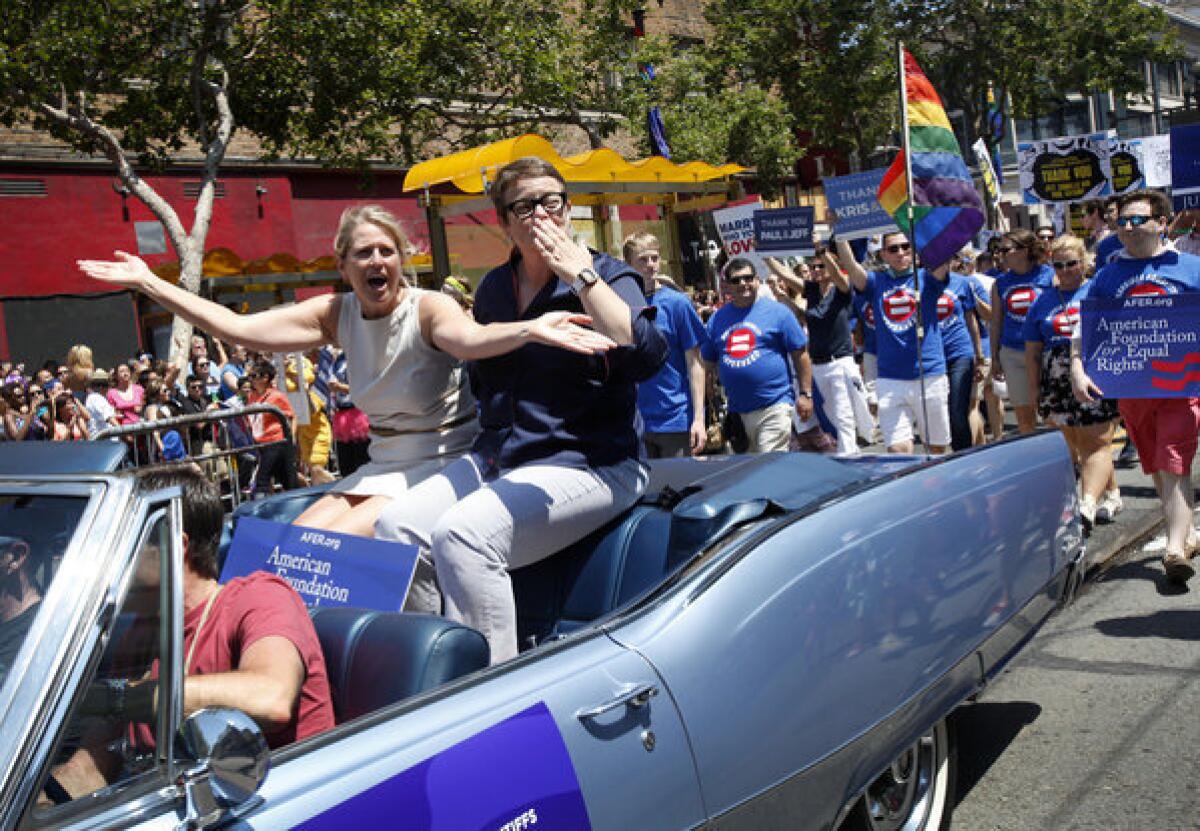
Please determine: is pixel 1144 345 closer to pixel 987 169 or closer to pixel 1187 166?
pixel 1187 166

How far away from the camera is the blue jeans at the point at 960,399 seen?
8.52 m

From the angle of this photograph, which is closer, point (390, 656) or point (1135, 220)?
point (390, 656)

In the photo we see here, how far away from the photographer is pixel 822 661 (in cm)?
284

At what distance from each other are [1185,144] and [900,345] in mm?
2910

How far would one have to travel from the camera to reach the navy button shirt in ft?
11.5

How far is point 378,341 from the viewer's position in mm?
3793

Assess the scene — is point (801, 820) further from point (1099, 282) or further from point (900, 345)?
point (900, 345)

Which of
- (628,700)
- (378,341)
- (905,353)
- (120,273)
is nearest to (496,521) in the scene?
(378,341)

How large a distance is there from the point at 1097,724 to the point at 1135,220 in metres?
2.74

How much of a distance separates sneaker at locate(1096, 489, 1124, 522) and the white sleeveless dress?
493cm

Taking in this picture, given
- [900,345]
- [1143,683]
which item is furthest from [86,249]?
[1143,683]

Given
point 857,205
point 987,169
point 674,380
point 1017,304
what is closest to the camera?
point 674,380

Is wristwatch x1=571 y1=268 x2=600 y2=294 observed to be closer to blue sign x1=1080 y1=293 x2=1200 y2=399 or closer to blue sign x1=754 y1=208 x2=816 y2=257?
blue sign x1=1080 y1=293 x2=1200 y2=399

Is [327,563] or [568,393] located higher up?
[568,393]
